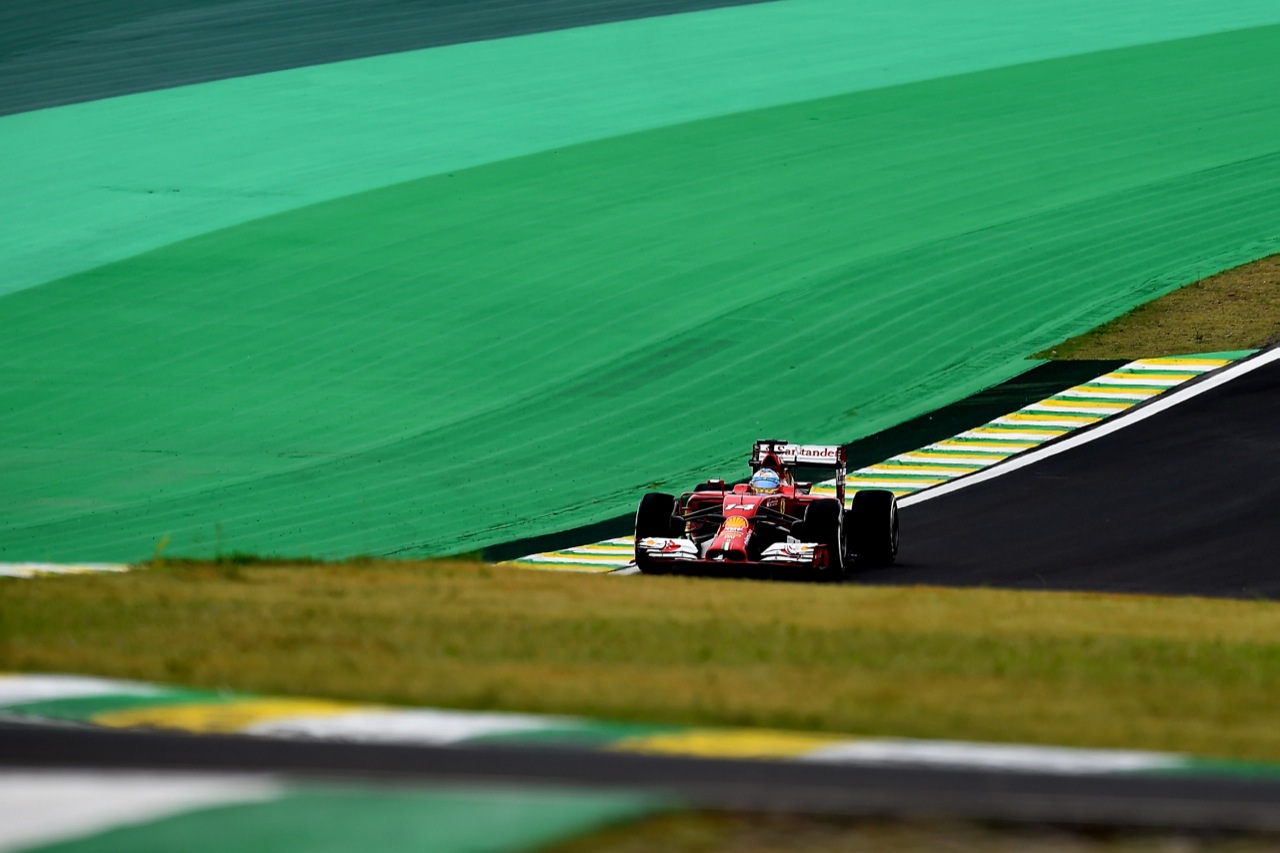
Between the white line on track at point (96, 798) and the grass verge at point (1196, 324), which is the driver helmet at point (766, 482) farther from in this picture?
the white line on track at point (96, 798)

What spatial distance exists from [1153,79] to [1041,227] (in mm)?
9331

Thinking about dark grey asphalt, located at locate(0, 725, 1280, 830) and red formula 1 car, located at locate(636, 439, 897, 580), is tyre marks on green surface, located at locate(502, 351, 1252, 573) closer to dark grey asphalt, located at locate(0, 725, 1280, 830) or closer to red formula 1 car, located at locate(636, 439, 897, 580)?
red formula 1 car, located at locate(636, 439, 897, 580)

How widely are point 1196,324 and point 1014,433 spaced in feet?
19.2

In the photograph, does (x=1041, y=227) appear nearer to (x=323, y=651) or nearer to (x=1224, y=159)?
(x=1224, y=159)

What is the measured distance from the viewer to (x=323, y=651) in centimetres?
841

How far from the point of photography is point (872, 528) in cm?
2042

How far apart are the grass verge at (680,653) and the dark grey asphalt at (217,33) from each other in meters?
37.0

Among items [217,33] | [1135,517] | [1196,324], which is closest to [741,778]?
[1135,517]

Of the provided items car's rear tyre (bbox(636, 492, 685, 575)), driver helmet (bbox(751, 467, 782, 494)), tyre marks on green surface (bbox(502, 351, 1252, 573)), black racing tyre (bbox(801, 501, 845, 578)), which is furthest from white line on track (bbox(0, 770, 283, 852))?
tyre marks on green surface (bbox(502, 351, 1252, 573))

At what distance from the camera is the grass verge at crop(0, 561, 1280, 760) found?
7316 millimetres

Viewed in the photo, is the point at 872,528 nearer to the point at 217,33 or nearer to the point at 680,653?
the point at 680,653

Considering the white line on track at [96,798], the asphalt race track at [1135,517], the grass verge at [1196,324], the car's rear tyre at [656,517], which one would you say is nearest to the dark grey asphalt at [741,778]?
the white line on track at [96,798]

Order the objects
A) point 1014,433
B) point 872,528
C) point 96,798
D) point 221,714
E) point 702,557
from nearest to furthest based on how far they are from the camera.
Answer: point 96,798
point 221,714
point 702,557
point 872,528
point 1014,433

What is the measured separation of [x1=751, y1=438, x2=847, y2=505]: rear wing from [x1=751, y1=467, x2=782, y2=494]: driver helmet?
0.38 ft
